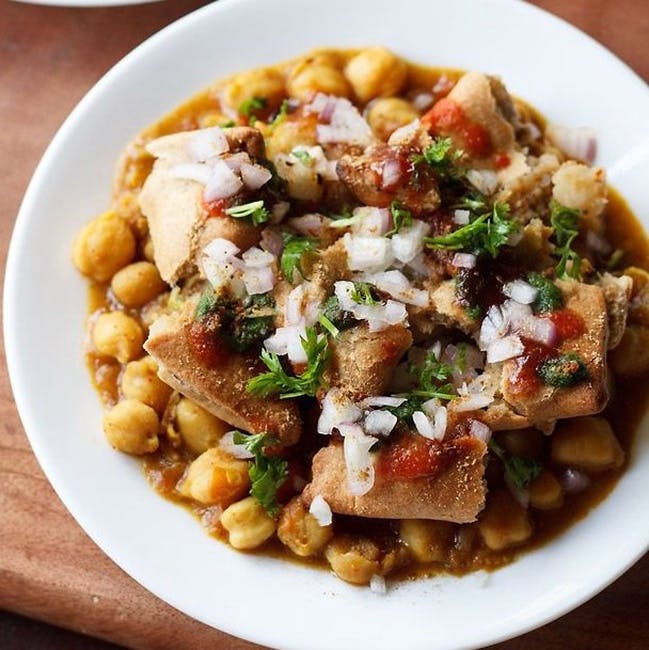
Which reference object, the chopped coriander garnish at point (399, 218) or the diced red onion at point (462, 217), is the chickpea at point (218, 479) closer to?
the chopped coriander garnish at point (399, 218)

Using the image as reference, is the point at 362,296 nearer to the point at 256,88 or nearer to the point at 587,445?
the point at 587,445

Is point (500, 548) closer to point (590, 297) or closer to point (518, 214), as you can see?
point (590, 297)

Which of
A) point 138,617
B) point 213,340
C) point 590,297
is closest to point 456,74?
point 590,297

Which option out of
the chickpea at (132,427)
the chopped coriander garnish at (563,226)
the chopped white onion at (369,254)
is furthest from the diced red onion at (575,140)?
the chickpea at (132,427)

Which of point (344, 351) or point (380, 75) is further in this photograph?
point (380, 75)

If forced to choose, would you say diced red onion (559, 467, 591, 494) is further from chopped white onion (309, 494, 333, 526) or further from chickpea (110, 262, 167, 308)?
chickpea (110, 262, 167, 308)

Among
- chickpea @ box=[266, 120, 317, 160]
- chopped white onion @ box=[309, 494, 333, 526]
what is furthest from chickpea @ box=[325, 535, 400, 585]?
chickpea @ box=[266, 120, 317, 160]
